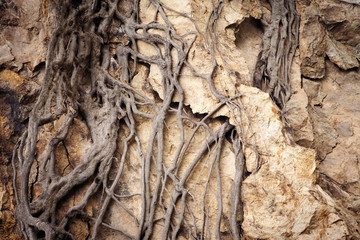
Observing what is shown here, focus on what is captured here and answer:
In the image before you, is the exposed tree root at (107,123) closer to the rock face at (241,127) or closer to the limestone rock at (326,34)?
the rock face at (241,127)

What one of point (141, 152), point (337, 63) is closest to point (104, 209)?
point (141, 152)

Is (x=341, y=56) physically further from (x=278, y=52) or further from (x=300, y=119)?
(x=300, y=119)

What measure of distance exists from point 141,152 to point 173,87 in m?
0.61

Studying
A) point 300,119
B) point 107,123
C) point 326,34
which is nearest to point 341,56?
point 326,34

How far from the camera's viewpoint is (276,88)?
8.84 ft

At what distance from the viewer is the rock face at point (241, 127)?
75.3 inches

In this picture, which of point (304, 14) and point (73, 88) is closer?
point (73, 88)

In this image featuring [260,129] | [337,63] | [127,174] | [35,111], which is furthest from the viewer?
[337,63]

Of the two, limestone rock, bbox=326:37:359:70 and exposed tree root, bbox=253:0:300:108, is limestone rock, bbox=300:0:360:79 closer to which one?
limestone rock, bbox=326:37:359:70

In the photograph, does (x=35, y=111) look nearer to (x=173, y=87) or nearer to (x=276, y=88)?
(x=173, y=87)

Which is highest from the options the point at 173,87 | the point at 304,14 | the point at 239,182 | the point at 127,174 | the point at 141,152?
the point at 304,14

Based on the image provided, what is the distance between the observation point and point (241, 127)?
2.13m

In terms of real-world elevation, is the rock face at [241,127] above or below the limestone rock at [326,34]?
below

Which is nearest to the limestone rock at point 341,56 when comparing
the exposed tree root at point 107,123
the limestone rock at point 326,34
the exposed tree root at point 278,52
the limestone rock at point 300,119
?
the limestone rock at point 326,34
